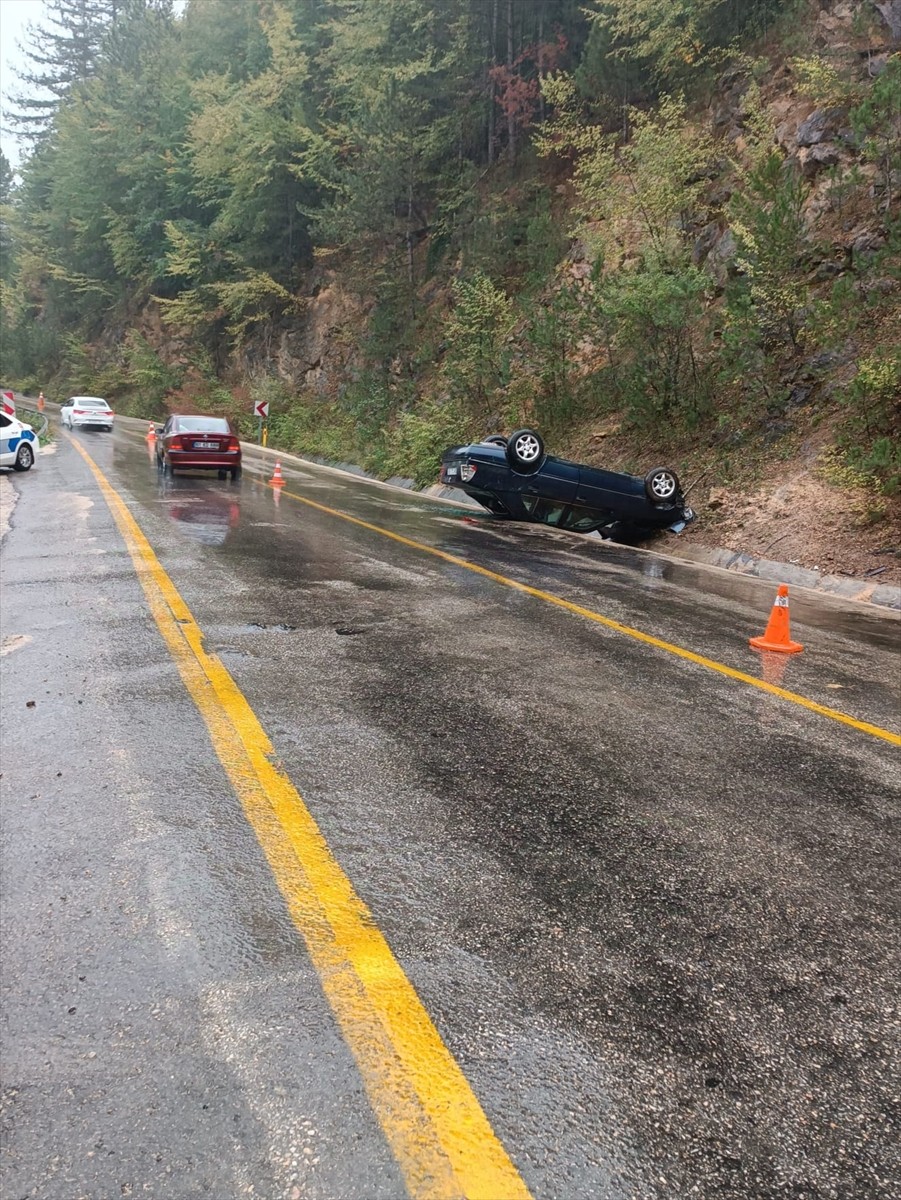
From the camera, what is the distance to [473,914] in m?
2.81

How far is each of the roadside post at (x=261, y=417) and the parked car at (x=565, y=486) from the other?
26.0 m

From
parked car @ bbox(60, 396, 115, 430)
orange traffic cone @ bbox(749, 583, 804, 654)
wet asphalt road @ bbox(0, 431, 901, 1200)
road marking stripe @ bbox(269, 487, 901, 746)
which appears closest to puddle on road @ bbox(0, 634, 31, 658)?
wet asphalt road @ bbox(0, 431, 901, 1200)

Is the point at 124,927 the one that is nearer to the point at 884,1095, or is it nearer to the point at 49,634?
the point at 884,1095

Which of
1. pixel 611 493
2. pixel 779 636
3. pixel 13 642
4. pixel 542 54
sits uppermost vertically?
→ pixel 542 54

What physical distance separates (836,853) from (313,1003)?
2200mm

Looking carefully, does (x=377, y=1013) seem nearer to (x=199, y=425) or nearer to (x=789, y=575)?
(x=789, y=575)

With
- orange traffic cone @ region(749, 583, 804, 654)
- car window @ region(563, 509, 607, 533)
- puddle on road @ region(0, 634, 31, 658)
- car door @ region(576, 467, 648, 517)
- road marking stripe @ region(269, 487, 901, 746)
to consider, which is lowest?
puddle on road @ region(0, 634, 31, 658)

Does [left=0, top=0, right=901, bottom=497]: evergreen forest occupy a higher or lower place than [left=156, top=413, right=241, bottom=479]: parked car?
higher

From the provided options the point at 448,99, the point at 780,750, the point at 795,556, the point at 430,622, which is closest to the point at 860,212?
the point at 795,556

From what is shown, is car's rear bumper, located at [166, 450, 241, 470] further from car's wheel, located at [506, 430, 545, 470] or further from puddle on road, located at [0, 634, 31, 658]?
puddle on road, located at [0, 634, 31, 658]

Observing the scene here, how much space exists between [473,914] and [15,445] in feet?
62.1

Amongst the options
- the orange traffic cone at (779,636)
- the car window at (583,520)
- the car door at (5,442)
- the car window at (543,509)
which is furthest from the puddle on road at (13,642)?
the car door at (5,442)

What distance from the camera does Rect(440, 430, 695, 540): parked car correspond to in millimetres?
13312

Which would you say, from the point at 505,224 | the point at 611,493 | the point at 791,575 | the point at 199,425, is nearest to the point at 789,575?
the point at 791,575
